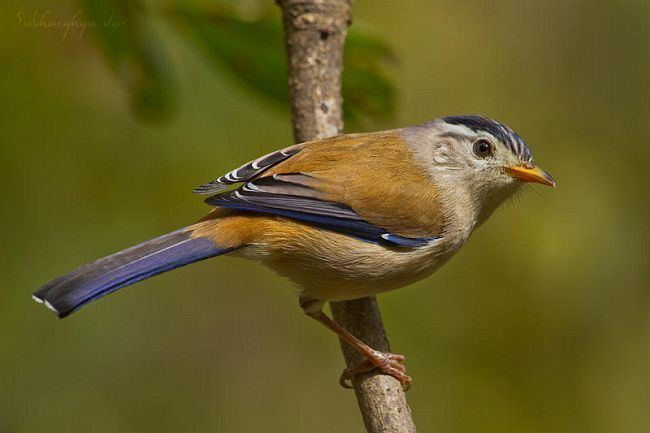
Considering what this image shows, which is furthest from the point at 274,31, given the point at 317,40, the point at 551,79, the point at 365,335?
the point at 551,79

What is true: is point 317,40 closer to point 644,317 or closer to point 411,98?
point 411,98

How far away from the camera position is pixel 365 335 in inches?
168

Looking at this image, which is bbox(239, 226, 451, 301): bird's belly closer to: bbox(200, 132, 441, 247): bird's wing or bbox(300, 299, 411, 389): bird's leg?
bbox(200, 132, 441, 247): bird's wing

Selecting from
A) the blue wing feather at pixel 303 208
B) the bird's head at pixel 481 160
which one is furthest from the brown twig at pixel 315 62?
the blue wing feather at pixel 303 208

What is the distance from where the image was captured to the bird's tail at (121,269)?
11.7ft

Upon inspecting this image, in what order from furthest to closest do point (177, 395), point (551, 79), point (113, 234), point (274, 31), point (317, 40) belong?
point (551, 79) < point (177, 395) < point (113, 234) < point (317, 40) < point (274, 31)

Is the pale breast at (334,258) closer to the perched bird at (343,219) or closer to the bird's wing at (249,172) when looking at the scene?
the perched bird at (343,219)

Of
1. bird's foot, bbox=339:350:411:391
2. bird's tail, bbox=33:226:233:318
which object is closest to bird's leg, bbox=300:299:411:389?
bird's foot, bbox=339:350:411:391

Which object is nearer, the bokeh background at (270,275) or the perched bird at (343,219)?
the perched bird at (343,219)

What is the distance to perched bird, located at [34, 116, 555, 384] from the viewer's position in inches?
158

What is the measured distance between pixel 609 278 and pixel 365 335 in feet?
5.74

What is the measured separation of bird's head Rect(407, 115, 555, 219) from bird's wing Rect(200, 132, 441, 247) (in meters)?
0.23

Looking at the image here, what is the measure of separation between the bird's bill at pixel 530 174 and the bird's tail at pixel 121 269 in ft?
5.07

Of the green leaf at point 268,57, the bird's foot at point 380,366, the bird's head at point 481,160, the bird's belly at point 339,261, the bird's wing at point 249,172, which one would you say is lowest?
the bird's foot at point 380,366
